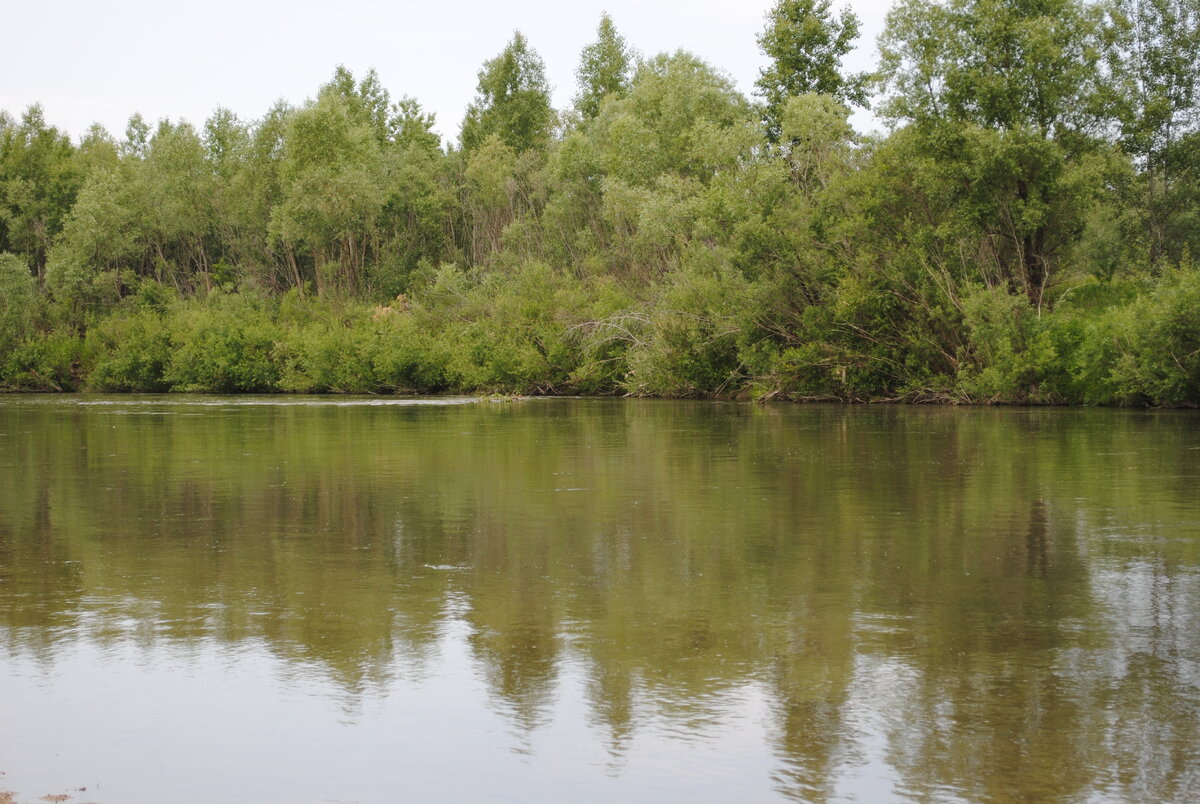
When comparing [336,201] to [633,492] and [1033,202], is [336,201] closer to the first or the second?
[1033,202]

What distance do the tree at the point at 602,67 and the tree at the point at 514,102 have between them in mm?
2818

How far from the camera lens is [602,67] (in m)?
88.9

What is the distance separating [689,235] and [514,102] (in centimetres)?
3641

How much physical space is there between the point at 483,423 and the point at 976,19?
69.7ft

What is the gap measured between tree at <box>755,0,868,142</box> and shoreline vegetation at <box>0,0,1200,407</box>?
5.6 inches

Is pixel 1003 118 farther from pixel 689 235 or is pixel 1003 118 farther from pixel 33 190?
pixel 33 190

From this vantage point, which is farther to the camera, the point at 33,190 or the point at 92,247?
the point at 33,190

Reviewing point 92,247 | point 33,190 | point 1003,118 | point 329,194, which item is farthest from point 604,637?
point 33,190

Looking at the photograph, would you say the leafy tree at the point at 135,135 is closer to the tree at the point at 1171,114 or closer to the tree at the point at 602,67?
the tree at the point at 602,67

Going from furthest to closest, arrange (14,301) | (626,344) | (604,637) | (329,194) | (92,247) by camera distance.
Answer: (92,247) < (329,194) < (14,301) < (626,344) < (604,637)

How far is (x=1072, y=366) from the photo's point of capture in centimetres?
3816

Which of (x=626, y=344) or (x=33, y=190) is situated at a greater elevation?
(x=33, y=190)

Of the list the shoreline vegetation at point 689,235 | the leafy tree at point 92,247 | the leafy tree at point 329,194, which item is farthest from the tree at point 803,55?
the leafy tree at point 92,247

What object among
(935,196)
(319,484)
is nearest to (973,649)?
(319,484)
